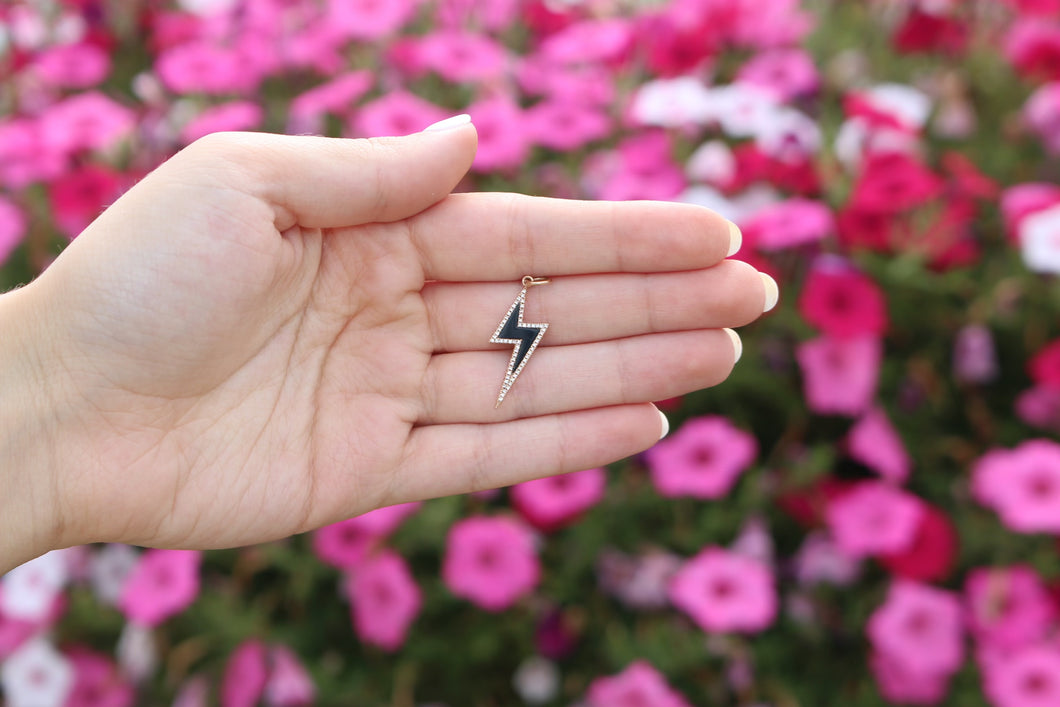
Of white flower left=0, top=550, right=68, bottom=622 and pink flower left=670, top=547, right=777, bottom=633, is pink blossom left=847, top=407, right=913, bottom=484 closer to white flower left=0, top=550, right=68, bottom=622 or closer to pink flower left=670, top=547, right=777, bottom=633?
pink flower left=670, top=547, right=777, bottom=633

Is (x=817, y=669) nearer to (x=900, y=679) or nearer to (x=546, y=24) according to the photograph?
(x=900, y=679)

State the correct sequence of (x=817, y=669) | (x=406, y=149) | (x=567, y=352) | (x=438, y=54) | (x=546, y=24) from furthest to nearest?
1. (x=546, y=24)
2. (x=438, y=54)
3. (x=817, y=669)
4. (x=567, y=352)
5. (x=406, y=149)

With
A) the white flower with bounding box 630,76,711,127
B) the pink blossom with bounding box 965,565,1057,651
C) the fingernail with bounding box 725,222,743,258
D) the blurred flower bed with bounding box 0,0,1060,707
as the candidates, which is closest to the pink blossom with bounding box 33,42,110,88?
the blurred flower bed with bounding box 0,0,1060,707

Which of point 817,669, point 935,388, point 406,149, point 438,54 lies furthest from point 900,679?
point 438,54

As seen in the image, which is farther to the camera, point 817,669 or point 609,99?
point 609,99

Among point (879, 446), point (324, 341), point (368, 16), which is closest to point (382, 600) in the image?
point (324, 341)

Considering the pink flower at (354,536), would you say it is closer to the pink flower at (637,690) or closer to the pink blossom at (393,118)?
the pink flower at (637,690)
